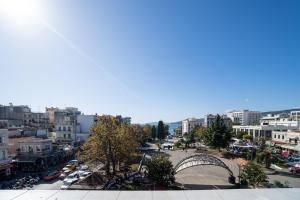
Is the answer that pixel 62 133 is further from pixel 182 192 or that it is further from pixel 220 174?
pixel 182 192

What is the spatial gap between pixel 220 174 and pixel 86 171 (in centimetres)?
1843

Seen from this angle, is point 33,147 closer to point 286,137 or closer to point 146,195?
point 146,195

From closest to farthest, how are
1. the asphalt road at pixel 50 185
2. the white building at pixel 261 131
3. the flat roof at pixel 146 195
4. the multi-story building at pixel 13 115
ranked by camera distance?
the flat roof at pixel 146 195, the asphalt road at pixel 50 185, the multi-story building at pixel 13 115, the white building at pixel 261 131

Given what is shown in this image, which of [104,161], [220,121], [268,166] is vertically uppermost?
[220,121]

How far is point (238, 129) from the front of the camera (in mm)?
88688

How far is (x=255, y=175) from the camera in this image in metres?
23.1

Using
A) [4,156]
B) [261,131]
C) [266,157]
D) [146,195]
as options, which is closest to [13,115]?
[4,156]

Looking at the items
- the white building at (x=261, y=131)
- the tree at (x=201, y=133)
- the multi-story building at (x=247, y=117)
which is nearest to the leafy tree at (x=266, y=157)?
the tree at (x=201, y=133)

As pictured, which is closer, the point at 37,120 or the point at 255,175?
the point at 255,175

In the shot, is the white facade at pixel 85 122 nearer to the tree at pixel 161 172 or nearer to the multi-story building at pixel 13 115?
the multi-story building at pixel 13 115

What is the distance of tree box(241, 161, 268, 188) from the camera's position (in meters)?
22.4

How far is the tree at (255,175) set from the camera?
22.4 m

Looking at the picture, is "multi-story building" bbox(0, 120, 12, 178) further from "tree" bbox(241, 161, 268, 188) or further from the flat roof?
the flat roof

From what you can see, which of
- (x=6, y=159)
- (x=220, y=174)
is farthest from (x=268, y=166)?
(x=6, y=159)
